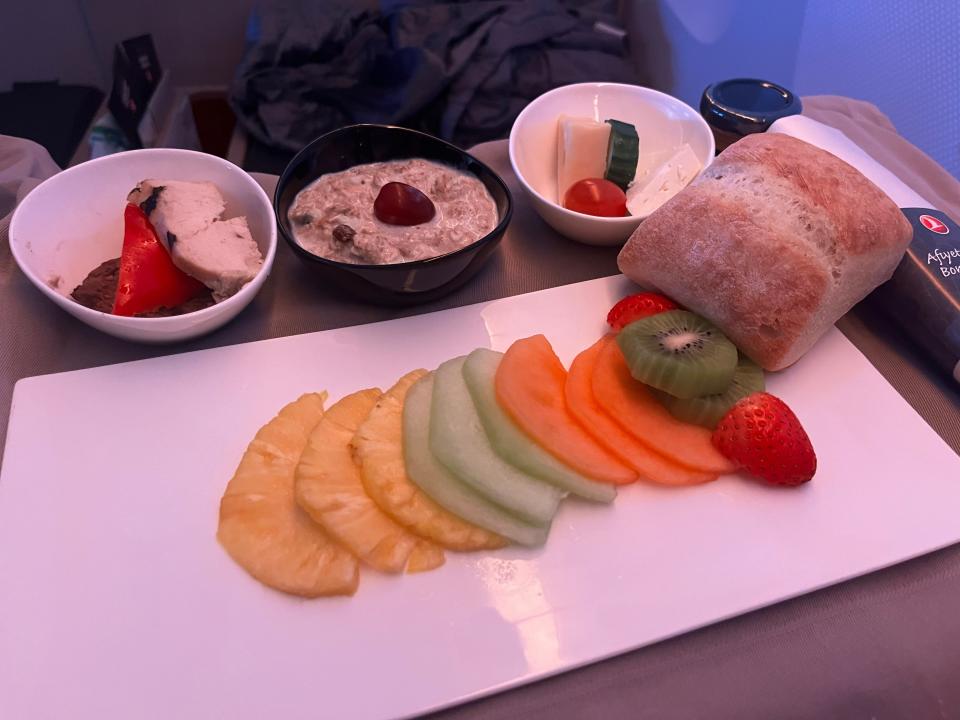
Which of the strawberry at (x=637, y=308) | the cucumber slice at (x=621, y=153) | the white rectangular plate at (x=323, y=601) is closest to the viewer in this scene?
the white rectangular plate at (x=323, y=601)

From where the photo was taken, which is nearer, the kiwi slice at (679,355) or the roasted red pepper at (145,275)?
the kiwi slice at (679,355)

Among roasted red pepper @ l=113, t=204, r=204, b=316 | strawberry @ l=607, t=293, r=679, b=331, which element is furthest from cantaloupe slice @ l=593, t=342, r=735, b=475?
roasted red pepper @ l=113, t=204, r=204, b=316

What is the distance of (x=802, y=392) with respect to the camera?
1.46m

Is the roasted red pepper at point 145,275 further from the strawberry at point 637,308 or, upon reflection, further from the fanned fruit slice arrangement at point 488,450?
the strawberry at point 637,308

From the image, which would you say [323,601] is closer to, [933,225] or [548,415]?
[548,415]

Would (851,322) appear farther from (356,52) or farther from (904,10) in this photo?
(356,52)

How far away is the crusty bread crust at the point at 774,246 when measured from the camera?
4.56 feet

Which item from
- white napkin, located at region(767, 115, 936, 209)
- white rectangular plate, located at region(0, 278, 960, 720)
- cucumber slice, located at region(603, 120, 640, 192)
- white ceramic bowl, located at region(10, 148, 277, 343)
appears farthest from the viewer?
cucumber slice, located at region(603, 120, 640, 192)

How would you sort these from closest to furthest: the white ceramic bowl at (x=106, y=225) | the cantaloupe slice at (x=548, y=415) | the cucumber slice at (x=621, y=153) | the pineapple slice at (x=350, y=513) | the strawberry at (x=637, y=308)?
the pineapple slice at (x=350, y=513), the cantaloupe slice at (x=548, y=415), the white ceramic bowl at (x=106, y=225), the strawberry at (x=637, y=308), the cucumber slice at (x=621, y=153)

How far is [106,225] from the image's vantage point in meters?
1.58

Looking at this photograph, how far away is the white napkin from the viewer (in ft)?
5.39

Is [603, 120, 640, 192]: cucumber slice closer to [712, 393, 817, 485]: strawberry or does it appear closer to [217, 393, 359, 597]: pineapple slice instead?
[712, 393, 817, 485]: strawberry

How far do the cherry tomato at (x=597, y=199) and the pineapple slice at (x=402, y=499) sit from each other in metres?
0.84

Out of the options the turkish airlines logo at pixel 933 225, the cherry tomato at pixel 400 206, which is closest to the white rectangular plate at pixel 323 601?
the cherry tomato at pixel 400 206
